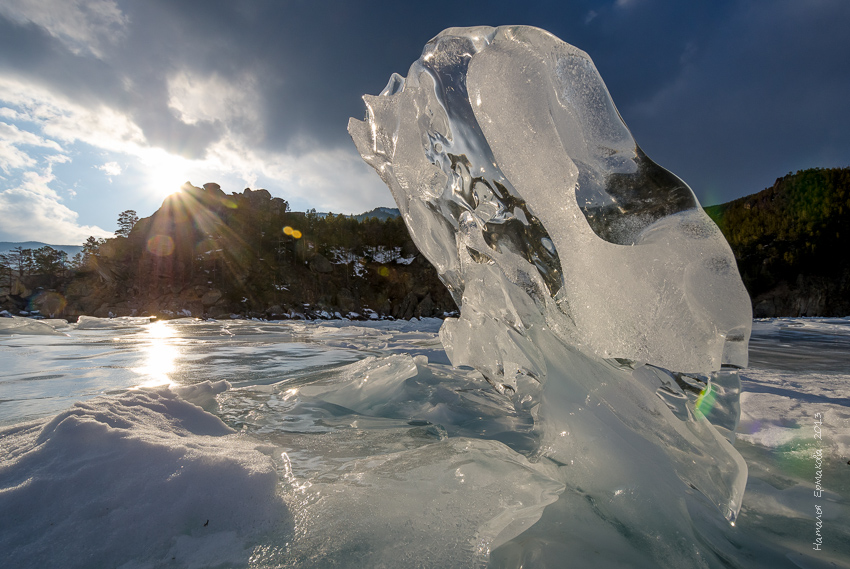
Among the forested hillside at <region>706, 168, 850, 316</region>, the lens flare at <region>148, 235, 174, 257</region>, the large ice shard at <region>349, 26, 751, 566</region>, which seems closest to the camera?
the large ice shard at <region>349, 26, 751, 566</region>

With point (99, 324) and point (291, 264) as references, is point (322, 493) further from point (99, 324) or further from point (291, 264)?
point (291, 264)

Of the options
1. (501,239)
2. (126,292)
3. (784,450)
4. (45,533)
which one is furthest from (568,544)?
(126,292)

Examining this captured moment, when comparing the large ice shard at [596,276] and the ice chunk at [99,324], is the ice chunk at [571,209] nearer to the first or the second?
the large ice shard at [596,276]

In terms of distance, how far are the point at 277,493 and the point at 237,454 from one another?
27 centimetres

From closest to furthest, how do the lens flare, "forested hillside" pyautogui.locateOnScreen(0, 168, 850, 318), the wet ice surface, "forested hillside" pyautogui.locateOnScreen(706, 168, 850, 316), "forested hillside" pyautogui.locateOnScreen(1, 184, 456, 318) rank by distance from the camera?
the wet ice surface
"forested hillside" pyautogui.locateOnScreen(1, 184, 456, 318)
"forested hillside" pyautogui.locateOnScreen(0, 168, 850, 318)
"forested hillside" pyautogui.locateOnScreen(706, 168, 850, 316)
the lens flare

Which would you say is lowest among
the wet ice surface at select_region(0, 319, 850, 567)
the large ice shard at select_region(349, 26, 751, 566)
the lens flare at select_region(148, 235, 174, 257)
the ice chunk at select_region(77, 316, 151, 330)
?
the ice chunk at select_region(77, 316, 151, 330)

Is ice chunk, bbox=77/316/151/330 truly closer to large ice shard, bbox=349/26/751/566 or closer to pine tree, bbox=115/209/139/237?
large ice shard, bbox=349/26/751/566

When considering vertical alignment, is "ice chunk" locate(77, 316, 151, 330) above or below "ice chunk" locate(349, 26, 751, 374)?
below

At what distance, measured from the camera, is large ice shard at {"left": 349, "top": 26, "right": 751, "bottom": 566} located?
121cm

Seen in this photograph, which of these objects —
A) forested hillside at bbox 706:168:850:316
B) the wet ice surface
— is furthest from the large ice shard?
forested hillside at bbox 706:168:850:316

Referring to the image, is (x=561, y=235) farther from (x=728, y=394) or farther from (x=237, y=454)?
(x=237, y=454)

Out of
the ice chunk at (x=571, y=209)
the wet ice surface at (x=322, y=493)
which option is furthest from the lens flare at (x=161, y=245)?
the ice chunk at (x=571, y=209)

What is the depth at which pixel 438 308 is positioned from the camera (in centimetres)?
3119

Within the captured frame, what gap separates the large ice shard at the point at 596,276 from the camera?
1211mm
